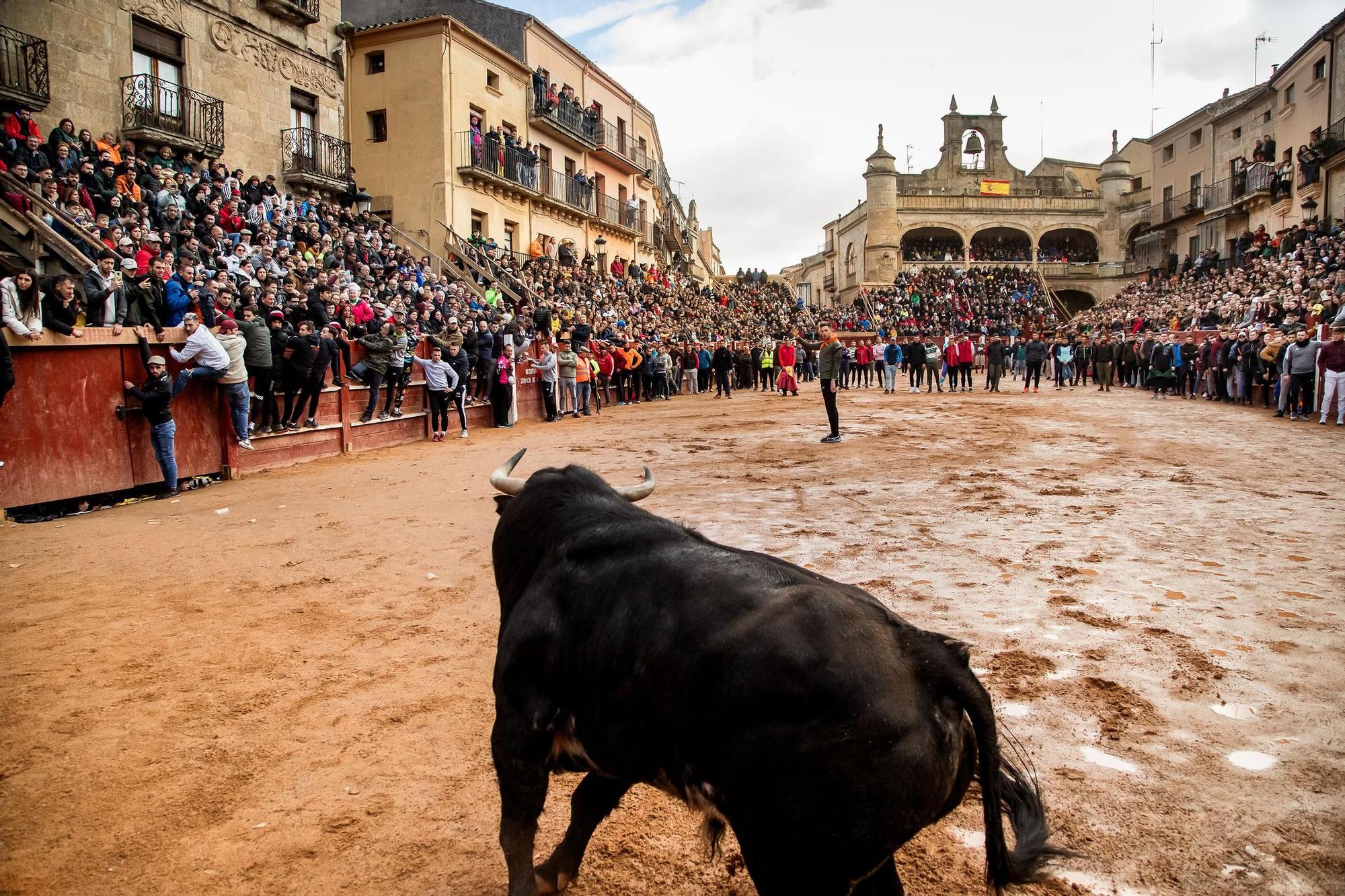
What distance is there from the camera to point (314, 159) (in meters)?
24.0

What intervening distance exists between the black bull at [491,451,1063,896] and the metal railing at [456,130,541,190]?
29091 mm

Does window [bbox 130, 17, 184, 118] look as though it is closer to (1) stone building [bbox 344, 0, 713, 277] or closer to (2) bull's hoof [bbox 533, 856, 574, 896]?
(1) stone building [bbox 344, 0, 713, 277]

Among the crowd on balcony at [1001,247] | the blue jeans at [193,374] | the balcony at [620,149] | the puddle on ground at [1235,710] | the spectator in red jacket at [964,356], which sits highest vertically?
the balcony at [620,149]

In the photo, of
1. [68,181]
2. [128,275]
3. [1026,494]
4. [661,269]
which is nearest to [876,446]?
[1026,494]

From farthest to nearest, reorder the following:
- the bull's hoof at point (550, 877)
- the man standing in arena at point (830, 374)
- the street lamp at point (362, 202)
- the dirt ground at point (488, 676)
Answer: the street lamp at point (362, 202) → the man standing in arena at point (830, 374) → the dirt ground at point (488, 676) → the bull's hoof at point (550, 877)

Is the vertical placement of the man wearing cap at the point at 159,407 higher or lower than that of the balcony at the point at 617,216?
lower

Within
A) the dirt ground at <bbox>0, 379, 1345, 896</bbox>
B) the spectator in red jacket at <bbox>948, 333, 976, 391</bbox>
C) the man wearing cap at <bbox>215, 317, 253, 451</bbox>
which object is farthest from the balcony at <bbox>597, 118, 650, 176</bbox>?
the dirt ground at <bbox>0, 379, 1345, 896</bbox>

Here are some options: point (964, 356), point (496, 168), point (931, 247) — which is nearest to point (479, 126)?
point (496, 168)

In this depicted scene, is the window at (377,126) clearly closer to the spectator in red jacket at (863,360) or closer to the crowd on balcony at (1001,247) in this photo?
the spectator in red jacket at (863,360)

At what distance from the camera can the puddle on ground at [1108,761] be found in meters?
3.51

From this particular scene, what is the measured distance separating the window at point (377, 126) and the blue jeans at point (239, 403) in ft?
68.4

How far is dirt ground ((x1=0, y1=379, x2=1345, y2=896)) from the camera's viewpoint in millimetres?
3051


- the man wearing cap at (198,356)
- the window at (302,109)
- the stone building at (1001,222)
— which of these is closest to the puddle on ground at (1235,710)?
the man wearing cap at (198,356)

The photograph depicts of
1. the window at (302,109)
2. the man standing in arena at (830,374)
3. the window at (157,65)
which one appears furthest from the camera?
the window at (302,109)
